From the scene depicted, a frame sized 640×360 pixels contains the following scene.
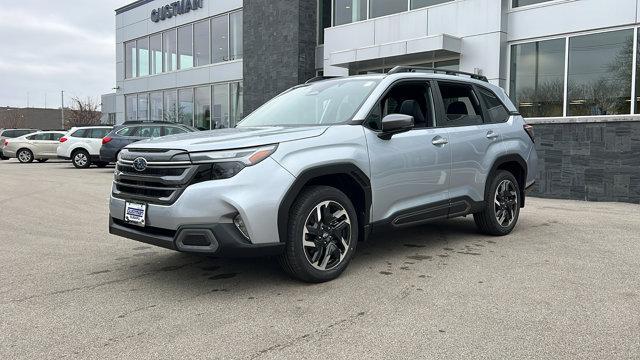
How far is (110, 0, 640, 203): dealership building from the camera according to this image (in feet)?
35.7

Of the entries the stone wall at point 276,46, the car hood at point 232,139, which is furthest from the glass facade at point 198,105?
the car hood at point 232,139

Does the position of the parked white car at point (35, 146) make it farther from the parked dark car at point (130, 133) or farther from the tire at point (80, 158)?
the parked dark car at point (130, 133)

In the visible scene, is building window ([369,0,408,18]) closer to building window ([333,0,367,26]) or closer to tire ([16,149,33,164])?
building window ([333,0,367,26])

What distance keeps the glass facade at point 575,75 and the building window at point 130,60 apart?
21652 millimetres

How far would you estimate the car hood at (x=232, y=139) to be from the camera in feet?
13.2

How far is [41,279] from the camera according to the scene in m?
4.70

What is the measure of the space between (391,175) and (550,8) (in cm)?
915

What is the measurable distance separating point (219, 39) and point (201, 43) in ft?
4.11

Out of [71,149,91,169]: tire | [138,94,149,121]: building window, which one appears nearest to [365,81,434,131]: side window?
[71,149,91,169]: tire

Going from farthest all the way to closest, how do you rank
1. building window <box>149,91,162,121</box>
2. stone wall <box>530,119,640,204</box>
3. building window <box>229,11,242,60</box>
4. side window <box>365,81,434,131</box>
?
building window <box>149,91,162,121</box> < building window <box>229,11,242,60</box> < stone wall <box>530,119,640,204</box> < side window <box>365,81,434,131</box>

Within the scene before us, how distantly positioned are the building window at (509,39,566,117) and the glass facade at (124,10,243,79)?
12131 millimetres

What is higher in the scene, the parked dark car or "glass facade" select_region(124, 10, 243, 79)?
"glass facade" select_region(124, 10, 243, 79)

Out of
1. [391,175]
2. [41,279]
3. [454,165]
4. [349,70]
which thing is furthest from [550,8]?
[41,279]

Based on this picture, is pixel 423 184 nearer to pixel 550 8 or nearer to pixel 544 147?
pixel 544 147
